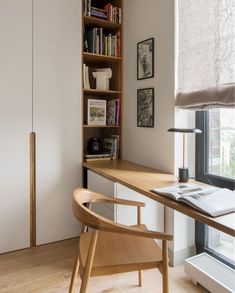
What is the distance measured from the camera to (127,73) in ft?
8.79

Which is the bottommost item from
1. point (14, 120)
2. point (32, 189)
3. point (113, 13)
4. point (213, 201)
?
point (32, 189)

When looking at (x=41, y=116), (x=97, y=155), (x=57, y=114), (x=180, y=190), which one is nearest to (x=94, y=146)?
(x=97, y=155)

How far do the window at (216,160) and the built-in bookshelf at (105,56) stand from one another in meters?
0.96

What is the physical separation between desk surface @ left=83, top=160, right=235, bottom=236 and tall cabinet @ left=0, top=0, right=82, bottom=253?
0.34 meters

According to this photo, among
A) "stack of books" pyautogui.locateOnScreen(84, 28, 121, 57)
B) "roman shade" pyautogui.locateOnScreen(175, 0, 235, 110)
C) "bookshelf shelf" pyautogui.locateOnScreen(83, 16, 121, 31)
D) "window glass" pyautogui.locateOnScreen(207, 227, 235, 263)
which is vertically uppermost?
"bookshelf shelf" pyautogui.locateOnScreen(83, 16, 121, 31)

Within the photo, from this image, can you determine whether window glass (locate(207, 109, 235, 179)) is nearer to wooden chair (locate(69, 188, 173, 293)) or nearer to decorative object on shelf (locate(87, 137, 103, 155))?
wooden chair (locate(69, 188, 173, 293))

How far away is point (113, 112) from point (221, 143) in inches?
47.2

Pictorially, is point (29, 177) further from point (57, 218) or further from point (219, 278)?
point (219, 278)

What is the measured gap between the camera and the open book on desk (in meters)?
1.24

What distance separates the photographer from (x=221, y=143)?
1.96 meters

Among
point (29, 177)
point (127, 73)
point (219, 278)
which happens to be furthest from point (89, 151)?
point (219, 278)

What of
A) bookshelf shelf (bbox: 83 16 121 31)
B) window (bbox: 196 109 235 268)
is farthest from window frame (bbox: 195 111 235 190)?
bookshelf shelf (bbox: 83 16 121 31)

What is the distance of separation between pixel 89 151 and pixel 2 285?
140cm

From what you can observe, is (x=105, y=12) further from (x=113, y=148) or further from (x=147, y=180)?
(x=147, y=180)
